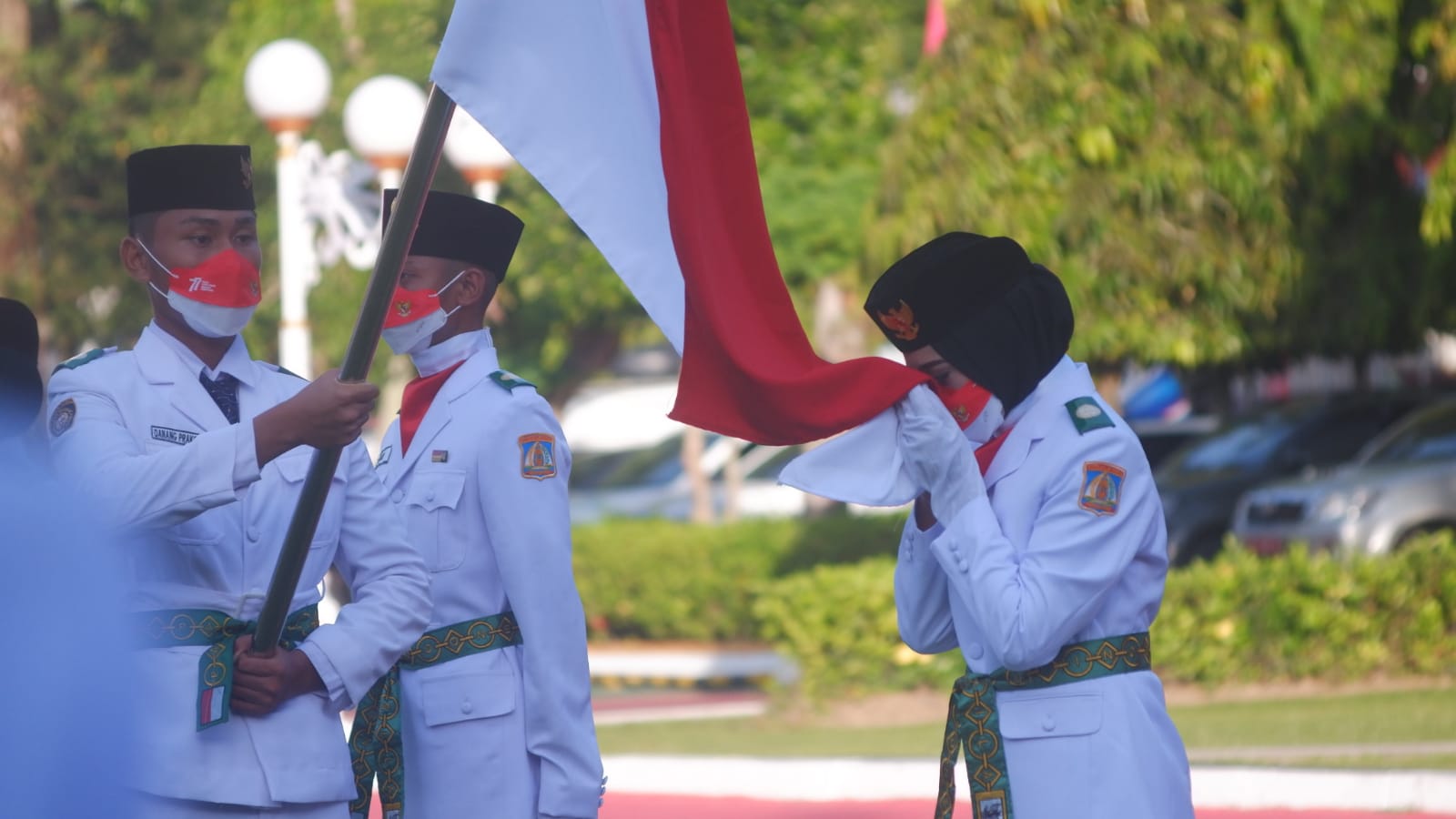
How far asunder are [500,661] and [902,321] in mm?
1480

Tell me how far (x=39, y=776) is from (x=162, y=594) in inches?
54.3

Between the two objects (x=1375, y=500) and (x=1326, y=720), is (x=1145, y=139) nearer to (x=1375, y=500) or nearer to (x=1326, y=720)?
(x=1326, y=720)

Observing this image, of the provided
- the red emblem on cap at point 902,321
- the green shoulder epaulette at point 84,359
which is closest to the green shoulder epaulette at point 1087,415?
the red emblem on cap at point 902,321

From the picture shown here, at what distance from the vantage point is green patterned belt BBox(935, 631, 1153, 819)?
3.93 metres

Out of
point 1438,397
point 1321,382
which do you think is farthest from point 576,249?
point 1321,382

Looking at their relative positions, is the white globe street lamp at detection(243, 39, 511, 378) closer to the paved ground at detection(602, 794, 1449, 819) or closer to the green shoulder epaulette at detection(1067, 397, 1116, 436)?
the paved ground at detection(602, 794, 1449, 819)

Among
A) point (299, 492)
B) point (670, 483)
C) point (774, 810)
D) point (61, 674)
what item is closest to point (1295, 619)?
point (774, 810)

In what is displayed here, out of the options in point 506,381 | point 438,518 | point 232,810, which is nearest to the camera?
point 232,810

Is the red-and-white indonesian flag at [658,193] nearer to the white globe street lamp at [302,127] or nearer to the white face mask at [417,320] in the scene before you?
the white face mask at [417,320]

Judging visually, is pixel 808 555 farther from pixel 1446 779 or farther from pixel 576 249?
pixel 1446 779

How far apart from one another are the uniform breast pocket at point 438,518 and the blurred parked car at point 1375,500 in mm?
12275

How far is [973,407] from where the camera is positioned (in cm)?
398

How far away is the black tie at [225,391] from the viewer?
3.96 metres

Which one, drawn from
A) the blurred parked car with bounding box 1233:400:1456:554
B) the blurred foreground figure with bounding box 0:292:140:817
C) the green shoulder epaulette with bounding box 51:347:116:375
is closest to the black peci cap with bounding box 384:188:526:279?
the green shoulder epaulette with bounding box 51:347:116:375
